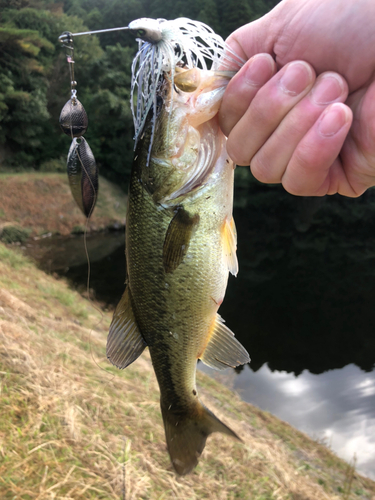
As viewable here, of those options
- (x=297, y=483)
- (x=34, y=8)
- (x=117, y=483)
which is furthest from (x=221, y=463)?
Result: (x=34, y=8)

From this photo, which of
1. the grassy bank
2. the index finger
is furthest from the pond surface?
the index finger

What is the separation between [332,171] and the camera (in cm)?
166

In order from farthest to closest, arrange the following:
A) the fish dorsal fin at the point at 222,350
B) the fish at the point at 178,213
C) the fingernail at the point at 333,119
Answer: the fish dorsal fin at the point at 222,350, the fish at the point at 178,213, the fingernail at the point at 333,119

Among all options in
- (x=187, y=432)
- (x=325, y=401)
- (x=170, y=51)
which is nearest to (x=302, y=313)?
(x=325, y=401)

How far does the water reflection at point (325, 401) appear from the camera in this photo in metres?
7.82

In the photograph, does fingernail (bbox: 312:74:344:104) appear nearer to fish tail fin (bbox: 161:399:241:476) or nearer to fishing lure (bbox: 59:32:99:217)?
fishing lure (bbox: 59:32:99:217)

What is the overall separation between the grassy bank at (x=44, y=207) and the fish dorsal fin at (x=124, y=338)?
55.5 feet

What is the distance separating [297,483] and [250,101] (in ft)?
17.6

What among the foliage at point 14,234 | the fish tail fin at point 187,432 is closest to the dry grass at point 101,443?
the fish tail fin at point 187,432

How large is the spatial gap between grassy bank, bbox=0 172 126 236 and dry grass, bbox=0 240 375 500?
515 inches

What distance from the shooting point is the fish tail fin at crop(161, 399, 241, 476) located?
196 centimetres

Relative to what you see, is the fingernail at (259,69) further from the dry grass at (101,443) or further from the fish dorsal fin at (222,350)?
the dry grass at (101,443)

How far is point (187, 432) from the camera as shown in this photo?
201 cm

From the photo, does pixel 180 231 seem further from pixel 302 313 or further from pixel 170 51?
pixel 302 313
